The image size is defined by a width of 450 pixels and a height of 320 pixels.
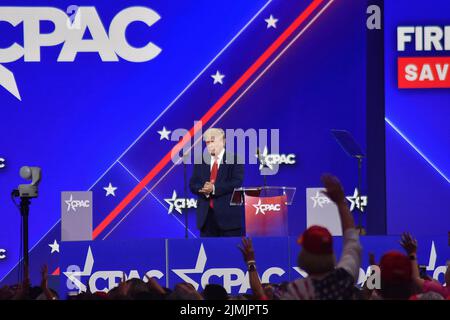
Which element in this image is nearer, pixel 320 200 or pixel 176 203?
pixel 320 200

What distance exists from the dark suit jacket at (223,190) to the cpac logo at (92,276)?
6.83ft

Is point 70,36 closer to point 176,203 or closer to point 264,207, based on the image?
point 176,203

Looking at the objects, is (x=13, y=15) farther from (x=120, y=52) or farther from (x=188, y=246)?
(x=188, y=246)

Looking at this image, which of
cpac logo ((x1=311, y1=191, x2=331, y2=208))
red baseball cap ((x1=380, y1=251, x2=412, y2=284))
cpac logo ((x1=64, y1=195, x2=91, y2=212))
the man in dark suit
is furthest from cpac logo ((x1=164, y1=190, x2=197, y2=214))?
red baseball cap ((x1=380, y1=251, x2=412, y2=284))

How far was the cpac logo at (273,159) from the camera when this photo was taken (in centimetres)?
1278

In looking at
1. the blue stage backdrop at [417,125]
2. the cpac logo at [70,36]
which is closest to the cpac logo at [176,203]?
the cpac logo at [70,36]

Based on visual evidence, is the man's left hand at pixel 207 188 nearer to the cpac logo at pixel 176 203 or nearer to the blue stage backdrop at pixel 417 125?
the cpac logo at pixel 176 203

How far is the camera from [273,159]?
42.1 ft

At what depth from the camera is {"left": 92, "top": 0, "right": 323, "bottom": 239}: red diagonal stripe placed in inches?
504

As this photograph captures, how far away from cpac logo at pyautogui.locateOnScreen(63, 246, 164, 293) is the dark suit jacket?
2.08 metres

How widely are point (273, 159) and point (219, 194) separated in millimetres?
1765

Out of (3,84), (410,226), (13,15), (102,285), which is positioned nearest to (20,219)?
(3,84)

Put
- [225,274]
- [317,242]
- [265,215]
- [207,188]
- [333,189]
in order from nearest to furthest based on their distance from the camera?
[317,242]
[333,189]
[225,274]
[265,215]
[207,188]

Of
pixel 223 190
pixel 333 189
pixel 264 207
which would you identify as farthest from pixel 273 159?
pixel 333 189
